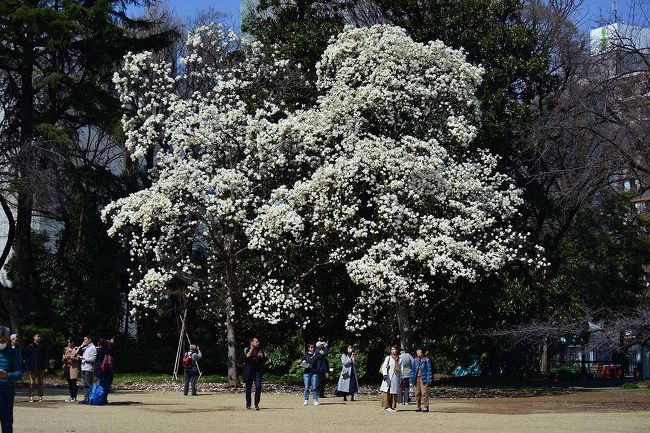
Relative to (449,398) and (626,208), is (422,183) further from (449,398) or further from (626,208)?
(626,208)

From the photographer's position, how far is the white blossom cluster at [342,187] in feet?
95.9

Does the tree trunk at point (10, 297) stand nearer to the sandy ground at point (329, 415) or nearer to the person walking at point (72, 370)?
the sandy ground at point (329, 415)

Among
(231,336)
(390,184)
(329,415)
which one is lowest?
(329,415)

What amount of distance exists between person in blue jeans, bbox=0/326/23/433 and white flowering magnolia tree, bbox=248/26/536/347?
16742 mm

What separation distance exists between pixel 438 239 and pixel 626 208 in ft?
65.1

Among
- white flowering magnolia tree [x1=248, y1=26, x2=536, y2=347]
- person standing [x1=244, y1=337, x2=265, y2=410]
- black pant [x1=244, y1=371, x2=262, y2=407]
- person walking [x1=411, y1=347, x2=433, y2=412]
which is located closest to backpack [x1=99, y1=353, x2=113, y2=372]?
person standing [x1=244, y1=337, x2=265, y2=410]

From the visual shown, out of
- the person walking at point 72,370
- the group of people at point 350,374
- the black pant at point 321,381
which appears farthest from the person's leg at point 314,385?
the person walking at point 72,370

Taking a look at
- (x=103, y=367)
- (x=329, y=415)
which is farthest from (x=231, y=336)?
(x=329, y=415)

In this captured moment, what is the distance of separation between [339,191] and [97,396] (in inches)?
394

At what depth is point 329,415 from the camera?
→ 21.3m

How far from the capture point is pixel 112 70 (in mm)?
39531

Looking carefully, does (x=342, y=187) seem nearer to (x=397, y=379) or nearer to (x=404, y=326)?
(x=404, y=326)

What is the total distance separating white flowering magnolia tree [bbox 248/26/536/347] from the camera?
1142 inches

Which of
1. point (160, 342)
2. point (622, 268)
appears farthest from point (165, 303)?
point (622, 268)
